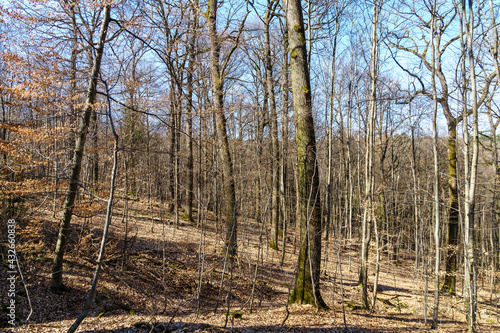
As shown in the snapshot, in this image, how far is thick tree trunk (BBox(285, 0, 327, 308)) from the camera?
5781mm

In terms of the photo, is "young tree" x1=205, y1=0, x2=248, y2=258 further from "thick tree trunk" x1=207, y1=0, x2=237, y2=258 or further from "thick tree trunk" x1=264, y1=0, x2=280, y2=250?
"thick tree trunk" x1=264, y1=0, x2=280, y2=250

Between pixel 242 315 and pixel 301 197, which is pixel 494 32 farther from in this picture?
pixel 242 315

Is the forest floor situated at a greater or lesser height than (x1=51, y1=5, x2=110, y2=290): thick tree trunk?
lesser

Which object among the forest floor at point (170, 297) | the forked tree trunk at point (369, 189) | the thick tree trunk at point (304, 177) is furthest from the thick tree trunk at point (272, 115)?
the thick tree trunk at point (304, 177)

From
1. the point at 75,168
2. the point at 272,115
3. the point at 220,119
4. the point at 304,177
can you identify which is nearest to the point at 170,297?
the point at 75,168

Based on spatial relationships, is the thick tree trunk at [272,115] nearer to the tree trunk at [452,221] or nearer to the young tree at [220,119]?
the young tree at [220,119]

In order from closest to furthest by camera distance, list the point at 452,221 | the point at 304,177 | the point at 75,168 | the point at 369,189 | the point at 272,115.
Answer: the point at 75,168 < the point at 304,177 < the point at 369,189 < the point at 452,221 < the point at 272,115

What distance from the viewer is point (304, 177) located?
5.93 metres

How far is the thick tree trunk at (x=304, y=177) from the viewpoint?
578cm

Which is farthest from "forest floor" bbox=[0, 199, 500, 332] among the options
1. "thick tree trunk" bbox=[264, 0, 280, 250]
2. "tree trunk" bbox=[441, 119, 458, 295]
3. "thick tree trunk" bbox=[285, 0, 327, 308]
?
"thick tree trunk" bbox=[264, 0, 280, 250]

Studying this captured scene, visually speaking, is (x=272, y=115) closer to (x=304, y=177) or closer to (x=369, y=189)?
(x=369, y=189)

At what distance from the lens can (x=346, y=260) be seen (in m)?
13.9

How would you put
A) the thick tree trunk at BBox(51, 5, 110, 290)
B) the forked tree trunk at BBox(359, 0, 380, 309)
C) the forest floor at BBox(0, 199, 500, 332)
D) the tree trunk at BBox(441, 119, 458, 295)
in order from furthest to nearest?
the tree trunk at BBox(441, 119, 458, 295) < the forked tree trunk at BBox(359, 0, 380, 309) < the thick tree trunk at BBox(51, 5, 110, 290) < the forest floor at BBox(0, 199, 500, 332)

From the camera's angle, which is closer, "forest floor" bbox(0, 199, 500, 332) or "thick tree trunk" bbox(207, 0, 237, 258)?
"forest floor" bbox(0, 199, 500, 332)
